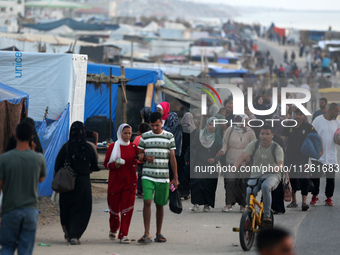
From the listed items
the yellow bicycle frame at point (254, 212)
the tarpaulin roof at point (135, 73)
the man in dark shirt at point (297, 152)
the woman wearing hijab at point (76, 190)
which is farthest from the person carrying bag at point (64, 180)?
→ the tarpaulin roof at point (135, 73)

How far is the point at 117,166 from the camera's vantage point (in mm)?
8289

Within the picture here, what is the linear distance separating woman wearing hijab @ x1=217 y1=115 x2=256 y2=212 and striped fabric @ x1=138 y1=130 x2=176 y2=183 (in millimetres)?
2628

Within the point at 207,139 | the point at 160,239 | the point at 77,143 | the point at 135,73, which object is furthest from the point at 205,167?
the point at 135,73

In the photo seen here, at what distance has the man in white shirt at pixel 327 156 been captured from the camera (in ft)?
36.6

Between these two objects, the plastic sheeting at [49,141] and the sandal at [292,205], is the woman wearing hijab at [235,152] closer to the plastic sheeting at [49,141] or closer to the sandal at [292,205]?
the sandal at [292,205]

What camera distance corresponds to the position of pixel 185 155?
36.9 feet

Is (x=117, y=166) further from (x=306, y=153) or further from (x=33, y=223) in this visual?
(x=306, y=153)

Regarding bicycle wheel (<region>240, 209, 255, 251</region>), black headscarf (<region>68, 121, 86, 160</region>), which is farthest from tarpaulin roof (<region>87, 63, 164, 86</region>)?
bicycle wheel (<region>240, 209, 255, 251</region>)

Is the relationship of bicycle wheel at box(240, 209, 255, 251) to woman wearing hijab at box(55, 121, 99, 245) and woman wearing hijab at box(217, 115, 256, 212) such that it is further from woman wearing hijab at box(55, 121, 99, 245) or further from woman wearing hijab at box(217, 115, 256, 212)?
woman wearing hijab at box(217, 115, 256, 212)

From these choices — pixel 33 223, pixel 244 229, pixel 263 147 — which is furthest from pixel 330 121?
pixel 33 223

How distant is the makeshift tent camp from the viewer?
9320mm

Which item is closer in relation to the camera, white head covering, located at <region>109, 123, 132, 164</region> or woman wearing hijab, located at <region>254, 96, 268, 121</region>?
white head covering, located at <region>109, 123, 132, 164</region>

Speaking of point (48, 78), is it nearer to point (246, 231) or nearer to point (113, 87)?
point (246, 231)

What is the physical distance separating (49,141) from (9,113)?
1124mm
